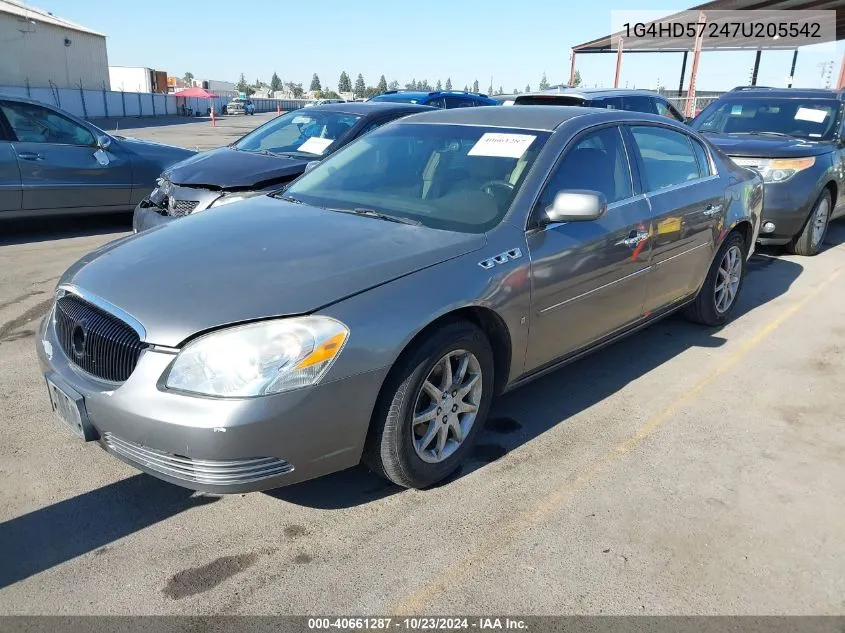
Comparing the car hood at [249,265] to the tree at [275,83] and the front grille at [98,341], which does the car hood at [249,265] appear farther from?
the tree at [275,83]

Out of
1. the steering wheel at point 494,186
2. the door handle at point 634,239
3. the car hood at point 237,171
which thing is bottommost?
the door handle at point 634,239

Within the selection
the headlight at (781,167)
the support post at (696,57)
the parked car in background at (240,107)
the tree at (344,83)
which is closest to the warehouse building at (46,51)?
the parked car in background at (240,107)

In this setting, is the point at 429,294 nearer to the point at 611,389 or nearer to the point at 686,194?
the point at 611,389

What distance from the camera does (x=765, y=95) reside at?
8.46 meters

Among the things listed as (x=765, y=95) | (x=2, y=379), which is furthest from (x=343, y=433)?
(x=765, y=95)

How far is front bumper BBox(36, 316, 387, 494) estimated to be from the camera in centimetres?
238

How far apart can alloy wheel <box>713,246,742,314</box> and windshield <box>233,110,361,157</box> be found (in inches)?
155

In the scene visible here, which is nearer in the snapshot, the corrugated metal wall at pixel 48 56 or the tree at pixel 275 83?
the corrugated metal wall at pixel 48 56

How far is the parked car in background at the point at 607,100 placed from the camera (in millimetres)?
9430

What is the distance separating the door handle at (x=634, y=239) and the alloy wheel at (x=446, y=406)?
1294mm

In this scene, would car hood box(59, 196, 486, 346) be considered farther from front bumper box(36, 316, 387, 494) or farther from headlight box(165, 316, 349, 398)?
front bumper box(36, 316, 387, 494)

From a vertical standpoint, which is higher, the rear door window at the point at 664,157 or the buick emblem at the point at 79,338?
the rear door window at the point at 664,157

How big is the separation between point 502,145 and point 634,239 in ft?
3.10

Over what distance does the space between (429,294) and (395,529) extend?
38.5 inches
